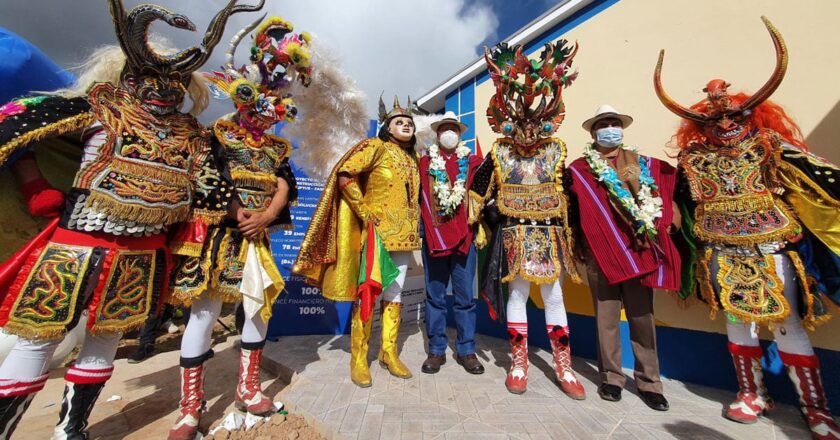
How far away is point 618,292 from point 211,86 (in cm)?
353

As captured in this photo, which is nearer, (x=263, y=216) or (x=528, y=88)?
(x=263, y=216)

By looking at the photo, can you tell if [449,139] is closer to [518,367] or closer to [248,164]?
[248,164]

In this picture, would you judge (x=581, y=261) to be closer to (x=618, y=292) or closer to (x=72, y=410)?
(x=618, y=292)

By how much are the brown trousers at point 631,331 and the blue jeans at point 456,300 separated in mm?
1125

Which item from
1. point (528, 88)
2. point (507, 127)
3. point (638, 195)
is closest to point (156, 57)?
point (507, 127)

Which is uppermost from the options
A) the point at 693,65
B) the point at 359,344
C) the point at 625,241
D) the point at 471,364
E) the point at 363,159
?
the point at 693,65

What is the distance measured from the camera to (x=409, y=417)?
233 centimetres

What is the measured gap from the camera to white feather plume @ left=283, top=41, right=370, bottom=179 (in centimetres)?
308

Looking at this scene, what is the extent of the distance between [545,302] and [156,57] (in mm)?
3203

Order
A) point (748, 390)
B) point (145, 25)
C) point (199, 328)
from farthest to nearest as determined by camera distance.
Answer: point (748, 390) < point (199, 328) < point (145, 25)

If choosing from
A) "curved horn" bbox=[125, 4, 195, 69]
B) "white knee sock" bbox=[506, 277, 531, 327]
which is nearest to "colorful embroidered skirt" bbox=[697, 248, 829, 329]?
"white knee sock" bbox=[506, 277, 531, 327]

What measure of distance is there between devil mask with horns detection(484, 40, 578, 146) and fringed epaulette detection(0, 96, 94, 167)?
2.80 metres

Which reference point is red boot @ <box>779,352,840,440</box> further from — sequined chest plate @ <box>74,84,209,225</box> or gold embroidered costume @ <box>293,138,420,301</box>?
sequined chest plate @ <box>74,84,209,225</box>

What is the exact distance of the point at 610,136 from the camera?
109 inches
